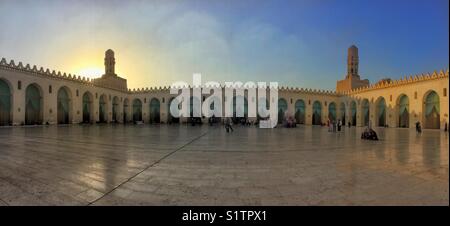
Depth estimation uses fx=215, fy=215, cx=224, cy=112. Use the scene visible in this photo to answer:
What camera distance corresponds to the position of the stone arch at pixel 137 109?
4225 cm

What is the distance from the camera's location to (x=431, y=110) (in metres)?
25.2

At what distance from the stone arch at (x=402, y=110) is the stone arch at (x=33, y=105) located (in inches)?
1780

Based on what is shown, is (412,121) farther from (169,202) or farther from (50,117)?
(50,117)

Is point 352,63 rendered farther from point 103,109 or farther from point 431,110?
point 103,109

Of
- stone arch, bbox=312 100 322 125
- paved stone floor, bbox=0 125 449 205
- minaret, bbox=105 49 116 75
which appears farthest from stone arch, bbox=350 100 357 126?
minaret, bbox=105 49 116 75

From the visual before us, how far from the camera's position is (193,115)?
37.9 m

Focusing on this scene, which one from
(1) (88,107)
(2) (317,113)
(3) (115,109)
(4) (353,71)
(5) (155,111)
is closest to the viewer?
(1) (88,107)

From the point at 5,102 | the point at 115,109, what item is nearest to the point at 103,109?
the point at 115,109

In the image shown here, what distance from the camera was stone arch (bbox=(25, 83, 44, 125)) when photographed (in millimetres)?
23938

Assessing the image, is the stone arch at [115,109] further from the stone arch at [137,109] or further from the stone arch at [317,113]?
the stone arch at [317,113]

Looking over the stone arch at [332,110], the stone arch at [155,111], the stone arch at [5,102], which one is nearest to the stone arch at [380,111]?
the stone arch at [332,110]

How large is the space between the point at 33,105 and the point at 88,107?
8.06 metres
